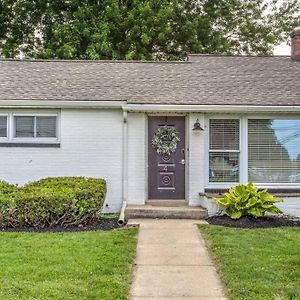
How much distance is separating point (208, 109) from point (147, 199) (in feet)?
8.43

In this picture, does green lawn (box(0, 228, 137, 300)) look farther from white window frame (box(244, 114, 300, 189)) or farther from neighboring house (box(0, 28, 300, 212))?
white window frame (box(244, 114, 300, 189))

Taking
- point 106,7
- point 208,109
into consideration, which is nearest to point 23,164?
point 208,109

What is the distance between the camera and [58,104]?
35.0 feet

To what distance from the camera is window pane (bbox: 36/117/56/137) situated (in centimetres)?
1090

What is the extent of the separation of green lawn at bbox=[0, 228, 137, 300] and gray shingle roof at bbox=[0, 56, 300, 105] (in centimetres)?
418

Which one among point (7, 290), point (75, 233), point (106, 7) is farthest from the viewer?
point (106, 7)

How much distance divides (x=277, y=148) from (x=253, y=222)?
2.45 metres

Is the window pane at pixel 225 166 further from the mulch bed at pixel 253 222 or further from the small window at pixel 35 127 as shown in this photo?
the small window at pixel 35 127

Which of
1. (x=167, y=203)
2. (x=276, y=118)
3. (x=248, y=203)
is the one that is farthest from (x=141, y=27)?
(x=248, y=203)

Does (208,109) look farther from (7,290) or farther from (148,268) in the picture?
(7,290)

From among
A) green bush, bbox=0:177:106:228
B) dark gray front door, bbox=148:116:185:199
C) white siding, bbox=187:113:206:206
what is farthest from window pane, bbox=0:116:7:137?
white siding, bbox=187:113:206:206

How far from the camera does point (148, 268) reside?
590 cm

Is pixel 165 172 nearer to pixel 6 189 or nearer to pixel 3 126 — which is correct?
pixel 6 189

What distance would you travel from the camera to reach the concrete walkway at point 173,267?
16.2 ft
